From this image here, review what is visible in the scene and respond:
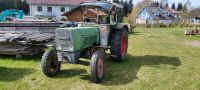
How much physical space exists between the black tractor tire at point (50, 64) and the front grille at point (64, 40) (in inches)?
17.7

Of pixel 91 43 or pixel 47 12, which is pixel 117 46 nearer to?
pixel 91 43

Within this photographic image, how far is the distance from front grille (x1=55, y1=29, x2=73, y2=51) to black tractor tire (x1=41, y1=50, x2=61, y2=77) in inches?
17.7

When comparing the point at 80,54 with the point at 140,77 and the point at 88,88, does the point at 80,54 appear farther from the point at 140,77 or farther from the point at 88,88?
the point at 140,77

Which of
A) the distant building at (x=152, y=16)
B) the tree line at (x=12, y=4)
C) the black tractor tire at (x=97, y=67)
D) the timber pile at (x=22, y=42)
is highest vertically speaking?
the tree line at (x=12, y=4)

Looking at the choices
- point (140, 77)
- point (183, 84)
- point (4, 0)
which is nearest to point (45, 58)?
point (140, 77)

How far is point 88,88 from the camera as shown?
7391 mm

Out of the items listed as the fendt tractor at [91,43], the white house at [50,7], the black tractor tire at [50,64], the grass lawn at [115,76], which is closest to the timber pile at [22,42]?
the grass lawn at [115,76]

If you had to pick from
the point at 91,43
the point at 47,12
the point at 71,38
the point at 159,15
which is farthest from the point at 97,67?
the point at 159,15

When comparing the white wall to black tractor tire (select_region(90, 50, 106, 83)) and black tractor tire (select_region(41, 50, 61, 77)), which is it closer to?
black tractor tire (select_region(41, 50, 61, 77))

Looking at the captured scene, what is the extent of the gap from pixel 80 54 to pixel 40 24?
4.12 metres

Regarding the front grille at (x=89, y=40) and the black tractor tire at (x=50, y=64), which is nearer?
the black tractor tire at (x=50, y=64)

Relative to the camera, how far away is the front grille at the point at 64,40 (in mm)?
7788

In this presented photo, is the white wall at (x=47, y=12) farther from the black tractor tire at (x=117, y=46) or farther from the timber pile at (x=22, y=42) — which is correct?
the black tractor tire at (x=117, y=46)

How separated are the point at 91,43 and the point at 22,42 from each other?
294cm
